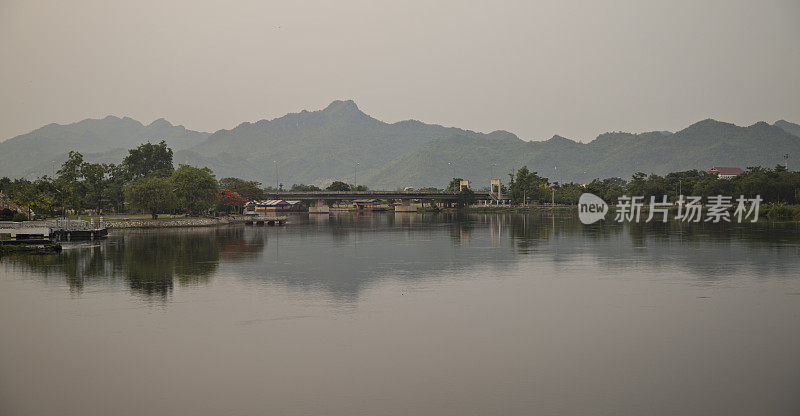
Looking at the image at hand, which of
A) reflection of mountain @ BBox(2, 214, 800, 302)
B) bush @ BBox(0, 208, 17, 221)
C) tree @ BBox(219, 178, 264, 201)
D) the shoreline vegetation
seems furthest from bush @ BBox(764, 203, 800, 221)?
tree @ BBox(219, 178, 264, 201)

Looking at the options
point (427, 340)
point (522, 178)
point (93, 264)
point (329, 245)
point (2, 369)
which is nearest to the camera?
point (2, 369)

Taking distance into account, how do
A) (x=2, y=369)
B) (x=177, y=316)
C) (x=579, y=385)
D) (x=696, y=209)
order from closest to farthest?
(x=579, y=385) → (x=2, y=369) → (x=177, y=316) → (x=696, y=209)

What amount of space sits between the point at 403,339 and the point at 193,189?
95.4 m

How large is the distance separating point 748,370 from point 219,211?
445 feet

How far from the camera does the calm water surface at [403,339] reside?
16.5 metres

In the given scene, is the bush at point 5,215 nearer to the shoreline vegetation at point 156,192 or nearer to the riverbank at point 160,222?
the shoreline vegetation at point 156,192

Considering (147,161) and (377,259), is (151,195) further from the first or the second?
(377,259)

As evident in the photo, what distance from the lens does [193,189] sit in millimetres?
109562

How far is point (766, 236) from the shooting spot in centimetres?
6638

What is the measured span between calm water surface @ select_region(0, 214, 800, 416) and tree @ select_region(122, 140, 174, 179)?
10385 cm

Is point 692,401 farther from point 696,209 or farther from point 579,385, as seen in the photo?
point 696,209

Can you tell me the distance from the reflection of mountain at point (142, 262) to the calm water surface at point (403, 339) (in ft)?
1.44

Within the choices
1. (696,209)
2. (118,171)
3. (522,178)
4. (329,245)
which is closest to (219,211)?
(118,171)

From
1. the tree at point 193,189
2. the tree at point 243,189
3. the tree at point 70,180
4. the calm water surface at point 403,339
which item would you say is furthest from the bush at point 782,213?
the tree at point 243,189
